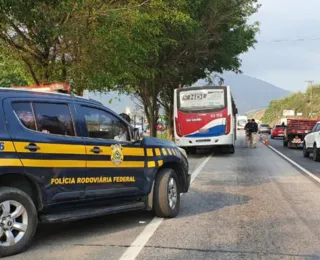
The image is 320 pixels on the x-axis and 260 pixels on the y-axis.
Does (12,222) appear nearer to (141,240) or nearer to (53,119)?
(53,119)

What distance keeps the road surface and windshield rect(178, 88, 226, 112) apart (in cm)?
1063

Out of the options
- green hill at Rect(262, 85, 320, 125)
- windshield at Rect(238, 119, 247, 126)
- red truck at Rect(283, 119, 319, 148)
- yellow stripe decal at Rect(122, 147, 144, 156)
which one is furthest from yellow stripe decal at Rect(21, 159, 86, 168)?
windshield at Rect(238, 119, 247, 126)

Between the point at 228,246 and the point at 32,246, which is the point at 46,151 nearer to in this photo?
the point at 32,246

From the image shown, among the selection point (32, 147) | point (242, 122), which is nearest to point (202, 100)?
point (32, 147)

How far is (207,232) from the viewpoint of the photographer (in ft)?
21.2

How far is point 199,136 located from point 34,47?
9.60m

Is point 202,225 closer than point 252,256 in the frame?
No

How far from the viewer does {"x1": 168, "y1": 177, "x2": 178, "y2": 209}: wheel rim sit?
7442 millimetres

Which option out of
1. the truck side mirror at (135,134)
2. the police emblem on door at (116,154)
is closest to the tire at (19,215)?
the police emblem on door at (116,154)

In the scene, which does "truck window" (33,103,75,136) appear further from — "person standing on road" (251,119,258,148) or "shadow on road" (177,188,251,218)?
"person standing on road" (251,119,258,148)

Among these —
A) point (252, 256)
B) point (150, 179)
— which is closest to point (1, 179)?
point (150, 179)

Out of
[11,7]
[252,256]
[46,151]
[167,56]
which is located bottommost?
[252,256]

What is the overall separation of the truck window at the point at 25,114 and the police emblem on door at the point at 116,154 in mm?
1256

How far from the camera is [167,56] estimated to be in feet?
89.6
